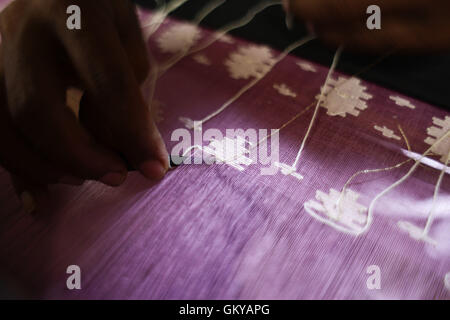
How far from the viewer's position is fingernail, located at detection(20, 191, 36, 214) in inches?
23.1

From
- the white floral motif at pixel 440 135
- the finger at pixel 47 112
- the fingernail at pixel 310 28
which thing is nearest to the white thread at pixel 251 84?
the fingernail at pixel 310 28

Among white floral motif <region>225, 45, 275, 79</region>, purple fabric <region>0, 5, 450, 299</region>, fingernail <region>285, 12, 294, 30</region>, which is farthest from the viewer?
fingernail <region>285, 12, 294, 30</region>

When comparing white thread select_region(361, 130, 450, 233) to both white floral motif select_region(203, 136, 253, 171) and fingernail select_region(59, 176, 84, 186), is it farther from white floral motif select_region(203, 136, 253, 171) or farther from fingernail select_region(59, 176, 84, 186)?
fingernail select_region(59, 176, 84, 186)

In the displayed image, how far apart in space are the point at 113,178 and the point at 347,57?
2.17 ft

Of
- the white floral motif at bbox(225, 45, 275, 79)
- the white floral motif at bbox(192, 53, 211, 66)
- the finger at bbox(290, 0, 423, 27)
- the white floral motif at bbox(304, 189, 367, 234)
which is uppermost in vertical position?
the finger at bbox(290, 0, 423, 27)

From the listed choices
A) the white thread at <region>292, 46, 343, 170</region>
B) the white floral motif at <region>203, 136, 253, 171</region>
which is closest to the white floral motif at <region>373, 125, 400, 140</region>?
the white thread at <region>292, 46, 343, 170</region>

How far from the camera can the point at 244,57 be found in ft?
3.04

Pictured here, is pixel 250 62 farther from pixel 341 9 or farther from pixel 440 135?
pixel 440 135

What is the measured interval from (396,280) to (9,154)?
0.62 meters

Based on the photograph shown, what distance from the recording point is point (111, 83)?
55 cm

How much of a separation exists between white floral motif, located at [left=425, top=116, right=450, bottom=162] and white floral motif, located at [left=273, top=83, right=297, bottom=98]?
288 millimetres

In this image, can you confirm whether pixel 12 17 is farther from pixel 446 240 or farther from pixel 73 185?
pixel 446 240

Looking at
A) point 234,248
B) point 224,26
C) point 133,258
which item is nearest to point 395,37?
point 224,26

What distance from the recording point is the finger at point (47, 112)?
0.54 m
